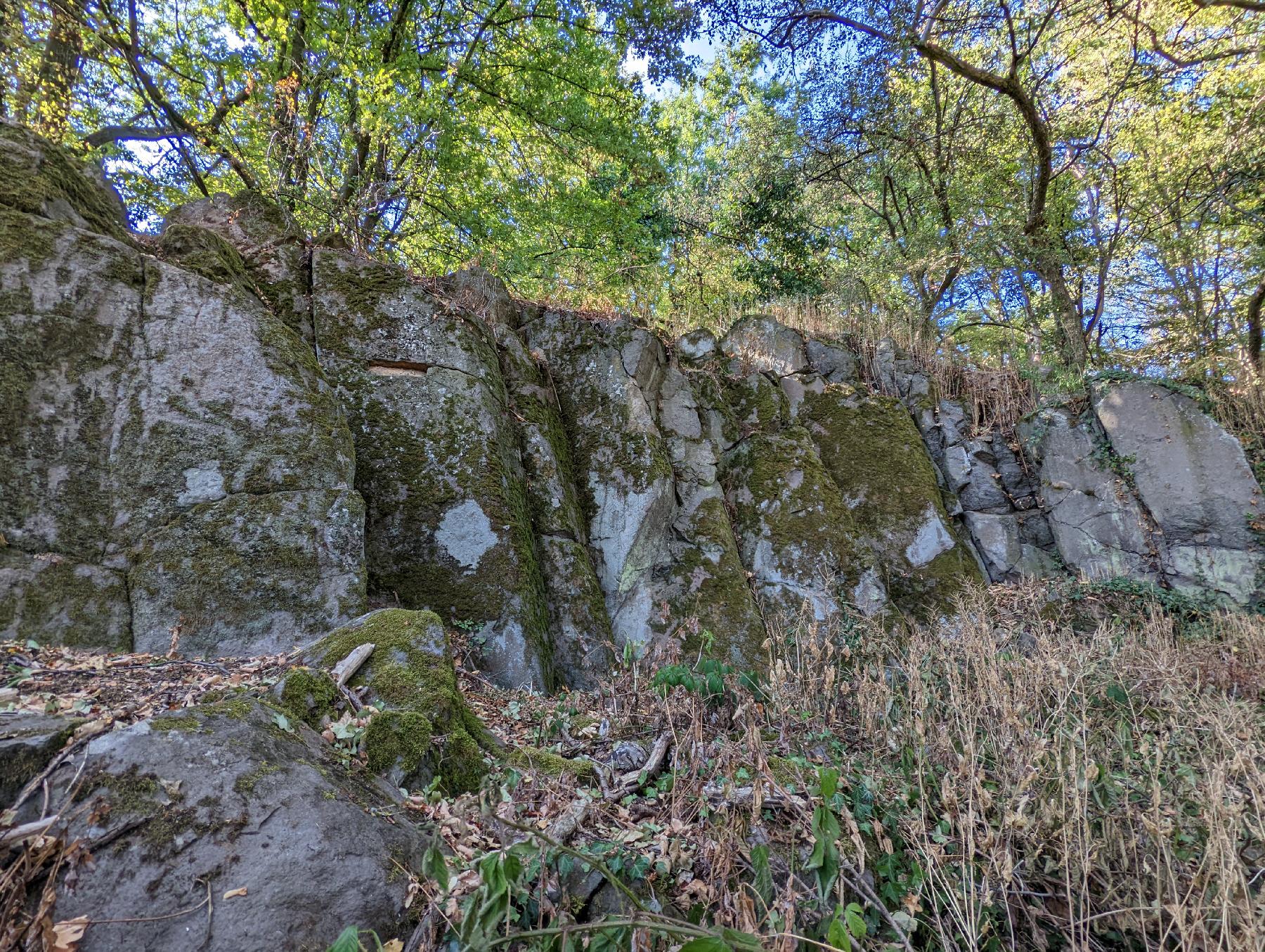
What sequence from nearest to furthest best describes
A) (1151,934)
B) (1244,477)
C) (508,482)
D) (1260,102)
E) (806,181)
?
(1151,934)
(508,482)
(1244,477)
(1260,102)
(806,181)

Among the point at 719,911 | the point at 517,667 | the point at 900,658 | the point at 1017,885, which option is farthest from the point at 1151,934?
the point at 517,667

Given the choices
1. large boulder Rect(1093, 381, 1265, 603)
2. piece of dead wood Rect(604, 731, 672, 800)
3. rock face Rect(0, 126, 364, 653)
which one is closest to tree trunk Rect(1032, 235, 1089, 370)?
large boulder Rect(1093, 381, 1265, 603)

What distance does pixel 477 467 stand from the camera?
19.0 ft

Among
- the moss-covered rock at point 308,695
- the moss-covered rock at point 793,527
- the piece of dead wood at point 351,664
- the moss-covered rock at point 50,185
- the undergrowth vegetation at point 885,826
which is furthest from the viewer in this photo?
the moss-covered rock at point 793,527

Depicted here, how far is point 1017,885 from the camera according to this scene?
210 centimetres

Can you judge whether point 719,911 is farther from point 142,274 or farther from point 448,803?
point 142,274

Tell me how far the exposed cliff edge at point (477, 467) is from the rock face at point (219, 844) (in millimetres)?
2029

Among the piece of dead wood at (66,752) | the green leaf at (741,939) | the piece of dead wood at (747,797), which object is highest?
the piece of dead wood at (66,752)

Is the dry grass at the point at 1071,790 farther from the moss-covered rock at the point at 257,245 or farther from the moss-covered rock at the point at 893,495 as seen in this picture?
the moss-covered rock at the point at 257,245

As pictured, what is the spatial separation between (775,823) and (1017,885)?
33.8 inches

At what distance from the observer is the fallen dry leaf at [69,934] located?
4.82ft

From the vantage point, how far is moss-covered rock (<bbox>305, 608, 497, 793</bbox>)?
2.68 meters

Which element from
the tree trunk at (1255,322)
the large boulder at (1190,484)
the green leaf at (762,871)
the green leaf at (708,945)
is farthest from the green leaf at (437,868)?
the tree trunk at (1255,322)

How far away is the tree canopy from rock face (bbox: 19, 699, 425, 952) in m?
7.04
